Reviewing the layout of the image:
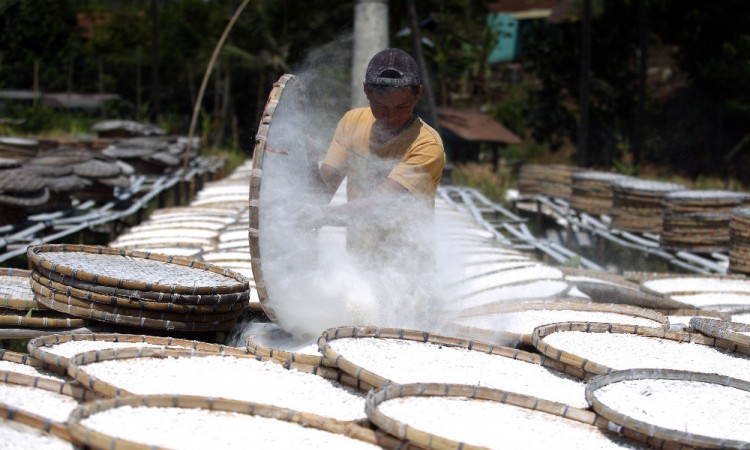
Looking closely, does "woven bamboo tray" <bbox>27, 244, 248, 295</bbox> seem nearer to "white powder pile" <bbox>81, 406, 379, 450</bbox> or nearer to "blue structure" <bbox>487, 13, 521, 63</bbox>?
"white powder pile" <bbox>81, 406, 379, 450</bbox>

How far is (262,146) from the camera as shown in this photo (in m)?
2.48

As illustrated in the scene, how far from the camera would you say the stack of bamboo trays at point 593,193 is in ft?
31.1

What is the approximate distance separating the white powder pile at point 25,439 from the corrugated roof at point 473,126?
56.5 ft

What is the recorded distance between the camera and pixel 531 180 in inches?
492

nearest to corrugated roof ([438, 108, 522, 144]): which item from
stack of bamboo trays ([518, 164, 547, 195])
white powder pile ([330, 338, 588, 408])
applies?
stack of bamboo trays ([518, 164, 547, 195])

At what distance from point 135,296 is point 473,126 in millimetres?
17443

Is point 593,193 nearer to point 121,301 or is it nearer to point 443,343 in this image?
point 443,343

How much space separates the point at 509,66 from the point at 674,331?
27.2m

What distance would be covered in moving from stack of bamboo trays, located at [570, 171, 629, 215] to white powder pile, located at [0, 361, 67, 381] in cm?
781

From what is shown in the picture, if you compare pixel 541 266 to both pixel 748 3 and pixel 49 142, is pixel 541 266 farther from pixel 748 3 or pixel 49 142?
pixel 748 3

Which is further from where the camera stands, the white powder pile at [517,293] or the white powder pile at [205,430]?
the white powder pile at [517,293]

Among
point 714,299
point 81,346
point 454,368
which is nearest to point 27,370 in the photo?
point 81,346

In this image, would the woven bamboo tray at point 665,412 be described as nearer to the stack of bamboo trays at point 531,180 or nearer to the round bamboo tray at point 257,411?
the round bamboo tray at point 257,411

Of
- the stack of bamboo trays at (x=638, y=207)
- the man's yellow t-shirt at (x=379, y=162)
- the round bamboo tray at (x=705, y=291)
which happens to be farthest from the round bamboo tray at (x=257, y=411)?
the stack of bamboo trays at (x=638, y=207)
